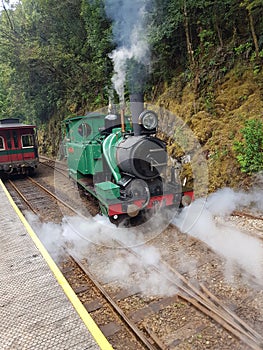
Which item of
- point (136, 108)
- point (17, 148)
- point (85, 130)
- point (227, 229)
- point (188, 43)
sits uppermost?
point (188, 43)

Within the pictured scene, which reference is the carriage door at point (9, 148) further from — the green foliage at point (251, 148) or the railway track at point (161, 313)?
the green foliage at point (251, 148)

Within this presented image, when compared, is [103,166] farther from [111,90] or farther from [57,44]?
[57,44]

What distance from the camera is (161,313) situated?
11.0ft

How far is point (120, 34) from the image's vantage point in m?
7.57

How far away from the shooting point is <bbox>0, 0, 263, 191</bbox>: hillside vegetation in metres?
6.98

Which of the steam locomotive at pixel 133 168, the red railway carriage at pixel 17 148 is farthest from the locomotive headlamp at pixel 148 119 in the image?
the red railway carriage at pixel 17 148

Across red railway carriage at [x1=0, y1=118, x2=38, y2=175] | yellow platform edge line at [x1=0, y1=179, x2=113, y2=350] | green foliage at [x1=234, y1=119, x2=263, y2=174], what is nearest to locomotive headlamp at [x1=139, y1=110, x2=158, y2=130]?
green foliage at [x1=234, y1=119, x2=263, y2=174]

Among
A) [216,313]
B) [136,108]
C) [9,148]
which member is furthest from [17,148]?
[216,313]

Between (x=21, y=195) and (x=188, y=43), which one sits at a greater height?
(x=188, y=43)

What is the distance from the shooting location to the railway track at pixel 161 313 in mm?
2898

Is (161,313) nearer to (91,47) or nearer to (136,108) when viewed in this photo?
(136,108)

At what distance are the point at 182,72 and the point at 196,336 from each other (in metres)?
8.86

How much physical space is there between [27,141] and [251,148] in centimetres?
1019

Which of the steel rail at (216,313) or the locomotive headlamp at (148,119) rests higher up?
the locomotive headlamp at (148,119)
